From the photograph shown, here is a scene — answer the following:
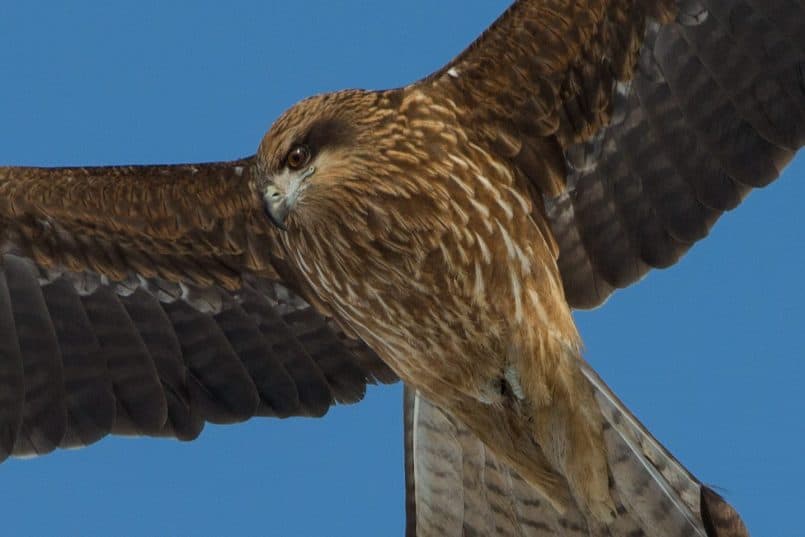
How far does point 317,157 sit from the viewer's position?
9.30 metres

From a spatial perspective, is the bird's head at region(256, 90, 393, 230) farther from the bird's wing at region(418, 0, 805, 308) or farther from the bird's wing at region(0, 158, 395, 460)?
the bird's wing at region(0, 158, 395, 460)

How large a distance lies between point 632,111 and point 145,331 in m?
3.31

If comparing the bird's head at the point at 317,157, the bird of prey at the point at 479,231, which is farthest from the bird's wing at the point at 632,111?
the bird's head at the point at 317,157

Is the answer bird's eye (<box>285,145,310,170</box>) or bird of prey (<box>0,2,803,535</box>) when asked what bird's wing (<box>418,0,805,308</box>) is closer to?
bird of prey (<box>0,2,803,535</box>)

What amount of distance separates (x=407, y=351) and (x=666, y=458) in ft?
4.80

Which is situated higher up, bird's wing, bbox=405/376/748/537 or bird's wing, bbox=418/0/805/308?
bird's wing, bbox=418/0/805/308

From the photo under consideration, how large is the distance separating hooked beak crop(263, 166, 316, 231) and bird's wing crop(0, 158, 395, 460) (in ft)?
4.46

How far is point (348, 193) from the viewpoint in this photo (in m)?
9.36

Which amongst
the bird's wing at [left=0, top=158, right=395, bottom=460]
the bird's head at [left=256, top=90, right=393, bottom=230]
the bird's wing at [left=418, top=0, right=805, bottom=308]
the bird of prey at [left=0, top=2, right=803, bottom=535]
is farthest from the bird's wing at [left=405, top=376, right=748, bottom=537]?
the bird's head at [left=256, top=90, right=393, bottom=230]

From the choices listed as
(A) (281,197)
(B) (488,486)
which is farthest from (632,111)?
(B) (488,486)

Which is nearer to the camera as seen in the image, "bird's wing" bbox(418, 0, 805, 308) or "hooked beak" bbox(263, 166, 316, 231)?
"hooked beak" bbox(263, 166, 316, 231)

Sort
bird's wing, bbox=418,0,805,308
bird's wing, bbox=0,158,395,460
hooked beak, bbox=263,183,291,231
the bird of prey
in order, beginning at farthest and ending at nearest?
bird's wing, bbox=0,158,395,460
bird's wing, bbox=418,0,805,308
the bird of prey
hooked beak, bbox=263,183,291,231

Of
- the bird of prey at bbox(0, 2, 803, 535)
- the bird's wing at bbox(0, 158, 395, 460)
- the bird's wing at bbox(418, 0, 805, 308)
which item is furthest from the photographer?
the bird's wing at bbox(0, 158, 395, 460)

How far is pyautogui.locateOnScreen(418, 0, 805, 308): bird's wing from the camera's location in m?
9.56
